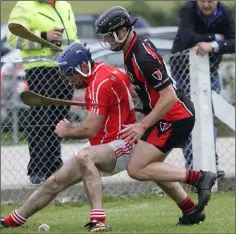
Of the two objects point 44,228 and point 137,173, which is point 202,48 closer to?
point 137,173

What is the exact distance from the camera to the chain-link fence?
952cm

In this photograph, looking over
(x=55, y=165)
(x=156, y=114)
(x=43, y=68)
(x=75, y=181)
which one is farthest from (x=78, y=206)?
(x=156, y=114)

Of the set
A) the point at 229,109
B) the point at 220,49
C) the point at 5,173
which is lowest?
the point at 5,173

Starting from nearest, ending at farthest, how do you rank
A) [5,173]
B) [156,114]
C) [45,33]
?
[156,114], [45,33], [5,173]

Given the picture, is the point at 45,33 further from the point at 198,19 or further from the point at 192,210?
the point at 192,210

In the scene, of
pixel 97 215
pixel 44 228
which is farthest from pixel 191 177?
pixel 44 228

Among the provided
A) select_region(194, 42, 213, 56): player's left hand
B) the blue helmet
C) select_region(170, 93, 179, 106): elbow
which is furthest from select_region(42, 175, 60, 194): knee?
select_region(194, 42, 213, 56): player's left hand

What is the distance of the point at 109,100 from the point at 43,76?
2364mm

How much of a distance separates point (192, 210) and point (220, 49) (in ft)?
9.94

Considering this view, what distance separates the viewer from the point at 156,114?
273 inches

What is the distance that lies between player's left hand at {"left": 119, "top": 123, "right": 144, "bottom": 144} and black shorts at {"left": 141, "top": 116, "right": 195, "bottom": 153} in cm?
26

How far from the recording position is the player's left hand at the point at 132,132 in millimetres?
6938

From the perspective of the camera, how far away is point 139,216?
26.5 ft

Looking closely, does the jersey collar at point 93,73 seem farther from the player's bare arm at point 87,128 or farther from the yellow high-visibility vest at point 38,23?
the yellow high-visibility vest at point 38,23
